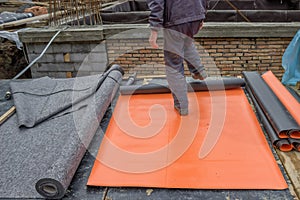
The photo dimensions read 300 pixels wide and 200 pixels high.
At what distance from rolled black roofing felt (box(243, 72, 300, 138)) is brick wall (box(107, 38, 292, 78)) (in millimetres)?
1458

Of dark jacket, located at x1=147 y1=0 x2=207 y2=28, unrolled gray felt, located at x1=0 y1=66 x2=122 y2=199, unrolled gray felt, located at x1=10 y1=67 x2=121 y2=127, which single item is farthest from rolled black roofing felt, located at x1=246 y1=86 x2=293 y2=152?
unrolled gray felt, located at x1=10 y1=67 x2=121 y2=127

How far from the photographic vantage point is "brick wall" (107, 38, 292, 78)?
4258mm

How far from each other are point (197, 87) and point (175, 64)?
2.12ft

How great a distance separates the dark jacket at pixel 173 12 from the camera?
2014mm

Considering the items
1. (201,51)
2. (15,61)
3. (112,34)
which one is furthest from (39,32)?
(201,51)

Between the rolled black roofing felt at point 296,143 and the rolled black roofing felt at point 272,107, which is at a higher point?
the rolled black roofing felt at point 272,107

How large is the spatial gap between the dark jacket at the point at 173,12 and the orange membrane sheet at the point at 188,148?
0.76m

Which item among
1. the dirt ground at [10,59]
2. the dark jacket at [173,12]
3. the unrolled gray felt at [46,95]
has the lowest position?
the dirt ground at [10,59]

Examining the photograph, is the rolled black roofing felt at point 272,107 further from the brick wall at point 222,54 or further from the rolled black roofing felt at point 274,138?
the brick wall at point 222,54

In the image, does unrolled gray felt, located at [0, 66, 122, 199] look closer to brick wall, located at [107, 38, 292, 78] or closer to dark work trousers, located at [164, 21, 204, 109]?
dark work trousers, located at [164, 21, 204, 109]

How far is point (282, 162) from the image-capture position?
179 cm

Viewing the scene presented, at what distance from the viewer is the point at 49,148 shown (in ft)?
6.49

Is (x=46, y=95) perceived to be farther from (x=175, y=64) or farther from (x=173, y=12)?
(x=173, y=12)

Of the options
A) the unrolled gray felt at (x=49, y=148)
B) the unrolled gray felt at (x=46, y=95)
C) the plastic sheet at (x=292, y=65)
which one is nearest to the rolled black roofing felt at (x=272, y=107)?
the plastic sheet at (x=292, y=65)
